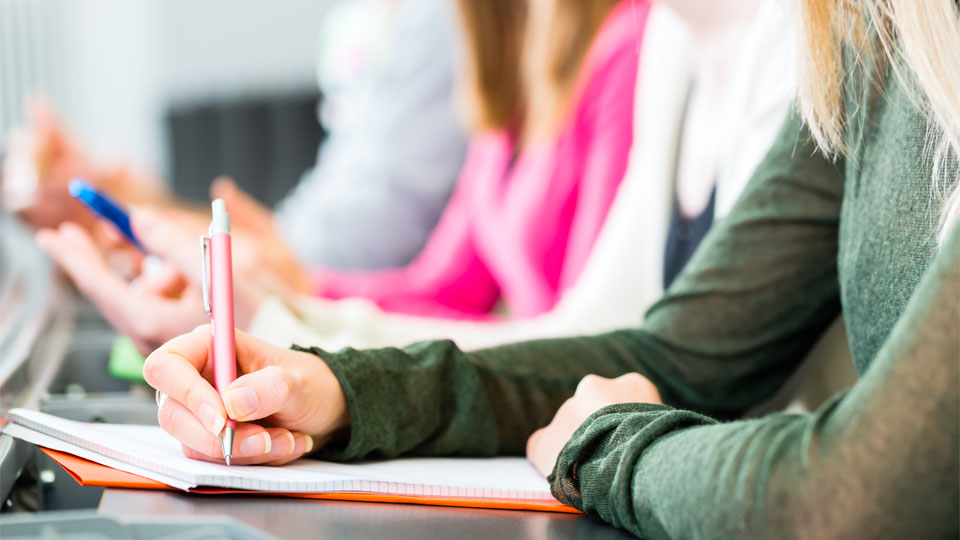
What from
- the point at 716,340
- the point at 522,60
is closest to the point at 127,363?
the point at 716,340

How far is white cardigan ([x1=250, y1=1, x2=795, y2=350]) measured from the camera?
729mm

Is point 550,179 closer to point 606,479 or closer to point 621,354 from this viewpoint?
point 621,354

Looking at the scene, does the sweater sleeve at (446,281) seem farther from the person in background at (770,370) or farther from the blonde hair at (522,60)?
the person in background at (770,370)

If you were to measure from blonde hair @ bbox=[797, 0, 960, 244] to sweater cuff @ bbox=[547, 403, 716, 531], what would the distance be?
144mm

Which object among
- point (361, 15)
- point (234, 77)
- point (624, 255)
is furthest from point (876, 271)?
point (234, 77)

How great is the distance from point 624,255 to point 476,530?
0.54m

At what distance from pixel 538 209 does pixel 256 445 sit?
71 cm

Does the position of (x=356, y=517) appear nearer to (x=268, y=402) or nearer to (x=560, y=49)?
(x=268, y=402)

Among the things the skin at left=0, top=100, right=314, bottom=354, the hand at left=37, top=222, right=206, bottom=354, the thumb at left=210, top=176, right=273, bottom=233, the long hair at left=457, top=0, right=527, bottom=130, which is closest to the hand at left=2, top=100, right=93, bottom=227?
the skin at left=0, top=100, right=314, bottom=354

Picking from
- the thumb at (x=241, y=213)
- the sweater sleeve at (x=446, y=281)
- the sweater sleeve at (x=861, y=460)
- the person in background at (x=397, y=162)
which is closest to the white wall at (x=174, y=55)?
the person in background at (x=397, y=162)

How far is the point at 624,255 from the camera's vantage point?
0.88m

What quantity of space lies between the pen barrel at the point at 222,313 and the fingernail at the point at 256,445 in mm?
26

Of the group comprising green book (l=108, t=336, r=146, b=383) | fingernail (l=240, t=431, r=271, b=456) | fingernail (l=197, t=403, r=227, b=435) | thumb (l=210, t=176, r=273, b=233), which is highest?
thumb (l=210, t=176, r=273, b=233)

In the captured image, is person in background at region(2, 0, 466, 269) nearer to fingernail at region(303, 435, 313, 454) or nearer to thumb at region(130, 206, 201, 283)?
thumb at region(130, 206, 201, 283)
